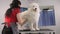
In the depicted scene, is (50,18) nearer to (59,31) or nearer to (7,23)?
(59,31)

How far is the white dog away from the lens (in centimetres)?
267

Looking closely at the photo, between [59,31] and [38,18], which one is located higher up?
[38,18]

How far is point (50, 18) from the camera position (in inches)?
118

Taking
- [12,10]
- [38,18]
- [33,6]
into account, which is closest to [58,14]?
[38,18]

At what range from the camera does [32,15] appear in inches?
105

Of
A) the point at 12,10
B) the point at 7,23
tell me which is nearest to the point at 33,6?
the point at 12,10

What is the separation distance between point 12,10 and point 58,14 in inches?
40.9

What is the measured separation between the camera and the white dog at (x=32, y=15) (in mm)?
2670

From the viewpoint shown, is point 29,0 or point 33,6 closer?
point 33,6

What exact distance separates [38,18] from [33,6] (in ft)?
1.02

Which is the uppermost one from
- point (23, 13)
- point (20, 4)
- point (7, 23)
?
point (20, 4)

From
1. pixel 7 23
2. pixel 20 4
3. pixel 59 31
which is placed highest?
pixel 20 4

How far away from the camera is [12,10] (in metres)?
2.76

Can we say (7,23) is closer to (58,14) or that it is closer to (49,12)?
(49,12)
